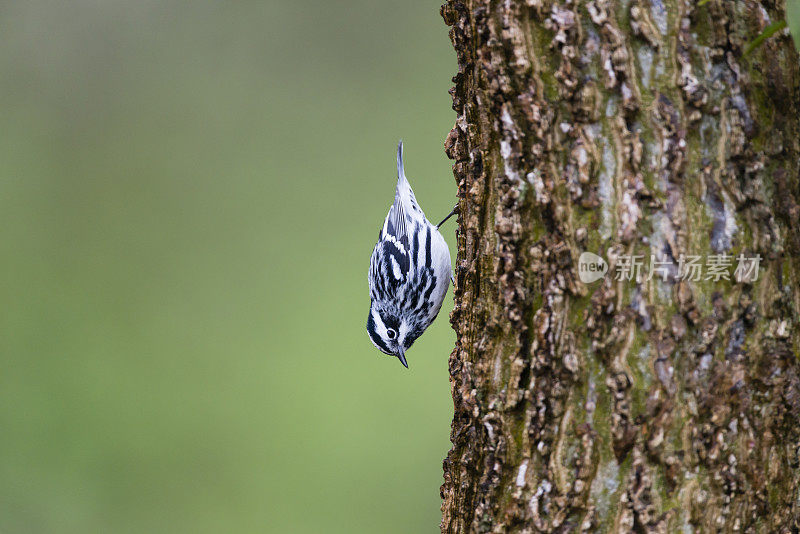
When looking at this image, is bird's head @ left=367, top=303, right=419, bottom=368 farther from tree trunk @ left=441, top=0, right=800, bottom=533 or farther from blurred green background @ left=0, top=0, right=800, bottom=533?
tree trunk @ left=441, top=0, right=800, bottom=533

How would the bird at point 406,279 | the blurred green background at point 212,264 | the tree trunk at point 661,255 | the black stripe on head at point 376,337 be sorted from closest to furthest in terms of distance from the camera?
the tree trunk at point 661,255 < the bird at point 406,279 < the black stripe on head at point 376,337 < the blurred green background at point 212,264

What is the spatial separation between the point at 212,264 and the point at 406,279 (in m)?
2.40

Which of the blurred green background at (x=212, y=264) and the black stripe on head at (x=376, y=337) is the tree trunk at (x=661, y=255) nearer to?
the black stripe on head at (x=376, y=337)

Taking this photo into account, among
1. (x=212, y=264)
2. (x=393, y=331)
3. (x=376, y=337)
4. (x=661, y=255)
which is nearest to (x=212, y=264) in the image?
(x=212, y=264)

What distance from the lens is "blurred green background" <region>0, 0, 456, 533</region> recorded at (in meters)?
5.52

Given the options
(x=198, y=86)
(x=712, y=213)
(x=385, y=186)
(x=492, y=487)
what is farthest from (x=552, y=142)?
(x=198, y=86)

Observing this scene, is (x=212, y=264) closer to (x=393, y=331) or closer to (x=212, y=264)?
(x=212, y=264)

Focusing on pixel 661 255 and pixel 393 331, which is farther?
pixel 393 331

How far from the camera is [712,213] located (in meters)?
1.65

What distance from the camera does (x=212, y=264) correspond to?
575cm

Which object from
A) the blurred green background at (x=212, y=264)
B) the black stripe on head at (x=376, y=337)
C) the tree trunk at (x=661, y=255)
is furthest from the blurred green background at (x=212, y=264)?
the tree trunk at (x=661, y=255)

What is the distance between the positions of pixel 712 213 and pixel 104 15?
5645mm

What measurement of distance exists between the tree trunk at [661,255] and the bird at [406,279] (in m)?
2.16

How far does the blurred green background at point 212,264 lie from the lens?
552 centimetres
